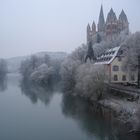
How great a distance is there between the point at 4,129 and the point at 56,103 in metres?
12.4

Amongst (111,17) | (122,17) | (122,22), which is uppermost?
(122,17)

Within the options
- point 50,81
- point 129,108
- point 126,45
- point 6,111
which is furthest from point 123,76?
point 50,81

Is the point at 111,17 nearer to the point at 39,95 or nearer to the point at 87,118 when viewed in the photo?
the point at 39,95

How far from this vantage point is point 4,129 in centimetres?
2091

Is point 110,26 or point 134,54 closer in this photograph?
point 134,54

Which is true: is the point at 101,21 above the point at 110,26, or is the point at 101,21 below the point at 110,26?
above

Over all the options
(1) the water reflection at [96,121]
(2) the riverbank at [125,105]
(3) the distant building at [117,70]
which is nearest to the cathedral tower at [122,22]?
(3) the distant building at [117,70]

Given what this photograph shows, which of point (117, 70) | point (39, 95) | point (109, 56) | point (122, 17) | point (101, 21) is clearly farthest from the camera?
point (101, 21)

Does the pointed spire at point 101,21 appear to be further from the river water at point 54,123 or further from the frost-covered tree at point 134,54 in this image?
the river water at point 54,123

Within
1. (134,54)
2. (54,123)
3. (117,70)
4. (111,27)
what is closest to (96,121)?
(54,123)

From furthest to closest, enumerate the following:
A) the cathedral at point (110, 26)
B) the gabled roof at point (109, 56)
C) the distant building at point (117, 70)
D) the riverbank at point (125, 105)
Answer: the cathedral at point (110, 26)
the gabled roof at point (109, 56)
the distant building at point (117, 70)
the riverbank at point (125, 105)

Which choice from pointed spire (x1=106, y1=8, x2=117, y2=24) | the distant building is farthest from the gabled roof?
pointed spire (x1=106, y1=8, x2=117, y2=24)

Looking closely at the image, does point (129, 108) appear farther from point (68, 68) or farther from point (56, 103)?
point (68, 68)

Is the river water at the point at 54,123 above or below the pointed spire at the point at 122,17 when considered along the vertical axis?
below
